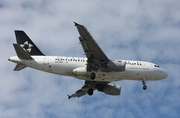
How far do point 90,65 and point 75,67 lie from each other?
83.5 inches

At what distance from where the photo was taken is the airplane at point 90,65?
55781 millimetres

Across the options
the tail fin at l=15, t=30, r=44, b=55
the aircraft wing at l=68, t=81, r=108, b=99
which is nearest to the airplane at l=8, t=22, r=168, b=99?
the tail fin at l=15, t=30, r=44, b=55

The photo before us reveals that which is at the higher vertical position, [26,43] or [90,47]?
[26,43]

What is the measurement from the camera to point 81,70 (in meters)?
56.6

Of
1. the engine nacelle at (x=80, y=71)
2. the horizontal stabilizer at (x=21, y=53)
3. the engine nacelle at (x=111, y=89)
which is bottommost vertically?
the engine nacelle at (x=111, y=89)

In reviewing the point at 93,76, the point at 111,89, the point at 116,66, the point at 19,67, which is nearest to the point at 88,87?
the point at 111,89

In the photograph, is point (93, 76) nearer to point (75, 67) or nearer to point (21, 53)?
point (75, 67)

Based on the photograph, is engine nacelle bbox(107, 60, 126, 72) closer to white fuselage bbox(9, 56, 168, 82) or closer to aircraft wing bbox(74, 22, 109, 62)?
aircraft wing bbox(74, 22, 109, 62)

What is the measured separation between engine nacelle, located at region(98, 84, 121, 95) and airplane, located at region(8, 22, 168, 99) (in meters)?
3.78

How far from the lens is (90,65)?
5650 centimetres

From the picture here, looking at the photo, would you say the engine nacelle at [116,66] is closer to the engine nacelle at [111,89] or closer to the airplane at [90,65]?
the airplane at [90,65]

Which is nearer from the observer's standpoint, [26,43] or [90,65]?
[90,65]

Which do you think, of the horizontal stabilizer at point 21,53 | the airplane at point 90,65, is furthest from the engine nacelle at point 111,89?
the horizontal stabilizer at point 21,53

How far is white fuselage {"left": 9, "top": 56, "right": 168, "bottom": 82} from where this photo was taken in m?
56.8
